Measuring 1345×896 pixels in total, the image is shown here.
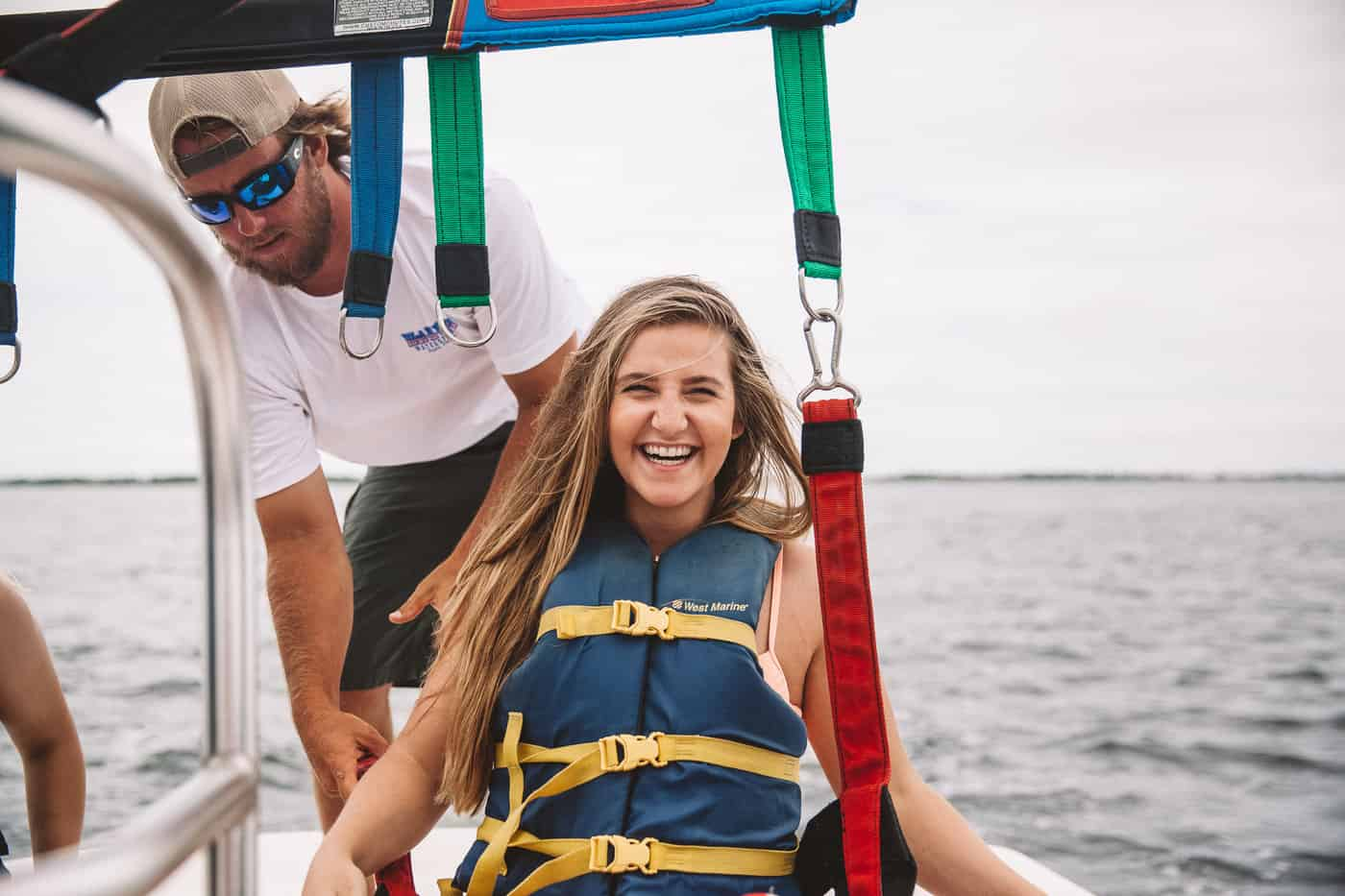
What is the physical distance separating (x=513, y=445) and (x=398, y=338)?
0.32 metres

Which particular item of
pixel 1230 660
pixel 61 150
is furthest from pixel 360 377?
pixel 1230 660

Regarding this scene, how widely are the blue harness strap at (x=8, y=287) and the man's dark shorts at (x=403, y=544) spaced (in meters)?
0.83

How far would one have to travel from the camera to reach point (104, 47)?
122cm

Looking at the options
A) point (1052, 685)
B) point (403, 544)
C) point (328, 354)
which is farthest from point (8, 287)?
point (1052, 685)

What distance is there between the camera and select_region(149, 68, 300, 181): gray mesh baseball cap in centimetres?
200

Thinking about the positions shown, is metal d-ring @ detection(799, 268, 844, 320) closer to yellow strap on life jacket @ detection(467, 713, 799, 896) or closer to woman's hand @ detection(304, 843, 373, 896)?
yellow strap on life jacket @ detection(467, 713, 799, 896)

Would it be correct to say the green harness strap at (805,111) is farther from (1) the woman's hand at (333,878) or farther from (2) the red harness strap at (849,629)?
(1) the woman's hand at (333,878)

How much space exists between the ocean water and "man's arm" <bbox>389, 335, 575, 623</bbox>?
16.7 inches

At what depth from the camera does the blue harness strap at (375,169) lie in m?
1.91

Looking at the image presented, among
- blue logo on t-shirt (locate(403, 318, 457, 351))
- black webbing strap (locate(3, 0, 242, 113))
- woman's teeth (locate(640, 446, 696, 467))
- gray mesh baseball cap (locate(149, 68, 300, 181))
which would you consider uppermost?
gray mesh baseball cap (locate(149, 68, 300, 181))

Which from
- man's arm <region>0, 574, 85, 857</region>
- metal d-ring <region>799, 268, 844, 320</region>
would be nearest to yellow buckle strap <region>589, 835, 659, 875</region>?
metal d-ring <region>799, 268, 844, 320</region>

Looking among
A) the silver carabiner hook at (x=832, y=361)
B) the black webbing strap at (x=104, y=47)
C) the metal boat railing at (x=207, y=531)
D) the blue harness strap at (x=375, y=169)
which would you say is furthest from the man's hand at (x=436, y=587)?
the metal boat railing at (x=207, y=531)

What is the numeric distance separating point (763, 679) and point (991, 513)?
107 feet

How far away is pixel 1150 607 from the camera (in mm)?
19797
